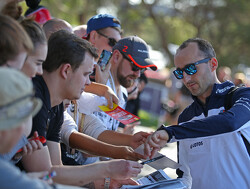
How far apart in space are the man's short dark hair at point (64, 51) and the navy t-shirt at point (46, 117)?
141 millimetres

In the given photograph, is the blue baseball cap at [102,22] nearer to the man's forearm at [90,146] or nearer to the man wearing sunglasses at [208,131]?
the man wearing sunglasses at [208,131]

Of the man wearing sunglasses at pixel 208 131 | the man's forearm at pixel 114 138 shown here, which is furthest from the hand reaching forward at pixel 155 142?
the man's forearm at pixel 114 138

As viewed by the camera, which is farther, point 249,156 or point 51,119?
point 249,156

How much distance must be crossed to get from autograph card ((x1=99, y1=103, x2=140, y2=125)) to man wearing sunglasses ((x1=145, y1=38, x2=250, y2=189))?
0.35m

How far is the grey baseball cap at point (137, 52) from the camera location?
423cm

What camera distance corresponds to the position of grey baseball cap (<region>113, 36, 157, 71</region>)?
13.9ft

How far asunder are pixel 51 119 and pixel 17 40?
0.81 m

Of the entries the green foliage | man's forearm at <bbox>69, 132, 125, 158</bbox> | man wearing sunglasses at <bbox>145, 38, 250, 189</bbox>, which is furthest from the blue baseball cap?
the green foliage

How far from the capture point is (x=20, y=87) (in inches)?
62.6

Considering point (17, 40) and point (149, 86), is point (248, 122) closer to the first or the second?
point (17, 40)

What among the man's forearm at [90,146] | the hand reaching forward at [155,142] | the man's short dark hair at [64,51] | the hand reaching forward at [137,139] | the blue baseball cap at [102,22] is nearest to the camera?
the man's short dark hair at [64,51]

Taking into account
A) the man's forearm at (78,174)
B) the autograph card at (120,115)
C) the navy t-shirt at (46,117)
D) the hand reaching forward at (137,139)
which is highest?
the navy t-shirt at (46,117)

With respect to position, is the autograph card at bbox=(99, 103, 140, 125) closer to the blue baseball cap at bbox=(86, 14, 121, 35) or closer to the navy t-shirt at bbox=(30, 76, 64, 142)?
A: the navy t-shirt at bbox=(30, 76, 64, 142)

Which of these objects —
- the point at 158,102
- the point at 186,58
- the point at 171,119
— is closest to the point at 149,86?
the point at 158,102
